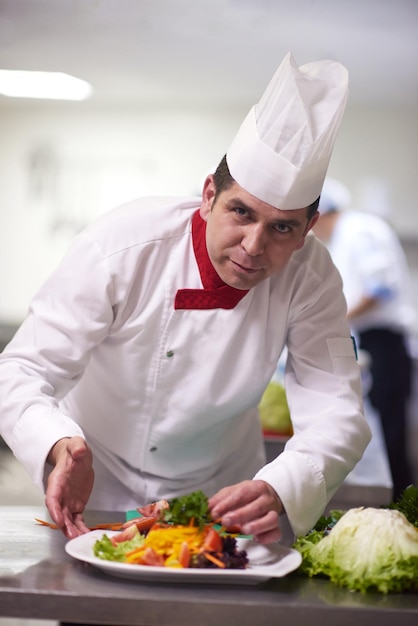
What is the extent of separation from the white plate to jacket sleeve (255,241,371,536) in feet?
0.60

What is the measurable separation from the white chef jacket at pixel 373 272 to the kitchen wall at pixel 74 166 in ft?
8.47

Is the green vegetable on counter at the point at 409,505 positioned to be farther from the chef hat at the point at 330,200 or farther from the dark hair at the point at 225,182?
the chef hat at the point at 330,200

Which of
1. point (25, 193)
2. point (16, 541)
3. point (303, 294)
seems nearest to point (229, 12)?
point (25, 193)

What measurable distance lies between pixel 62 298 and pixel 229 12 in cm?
569

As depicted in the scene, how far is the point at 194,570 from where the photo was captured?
56.2 inches

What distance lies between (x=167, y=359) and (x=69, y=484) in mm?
486

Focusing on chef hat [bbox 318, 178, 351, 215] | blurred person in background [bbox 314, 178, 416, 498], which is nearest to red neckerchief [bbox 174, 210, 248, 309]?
blurred person in background [bbox 314, 178, 416, 498]

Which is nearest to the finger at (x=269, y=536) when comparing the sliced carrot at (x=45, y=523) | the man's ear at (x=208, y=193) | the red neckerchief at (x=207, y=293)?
the sliced carrot at (x=45, y=523)

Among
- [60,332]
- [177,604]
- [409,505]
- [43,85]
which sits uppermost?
[60,332]

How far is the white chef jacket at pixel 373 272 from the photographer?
19.8 feet

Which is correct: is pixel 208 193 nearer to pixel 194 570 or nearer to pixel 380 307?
pixel 194 570

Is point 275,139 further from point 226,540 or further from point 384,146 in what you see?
point 384,146

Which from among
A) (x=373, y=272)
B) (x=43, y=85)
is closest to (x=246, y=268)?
(x=373, y=272)

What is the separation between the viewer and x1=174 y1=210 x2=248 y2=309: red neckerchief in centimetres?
203
